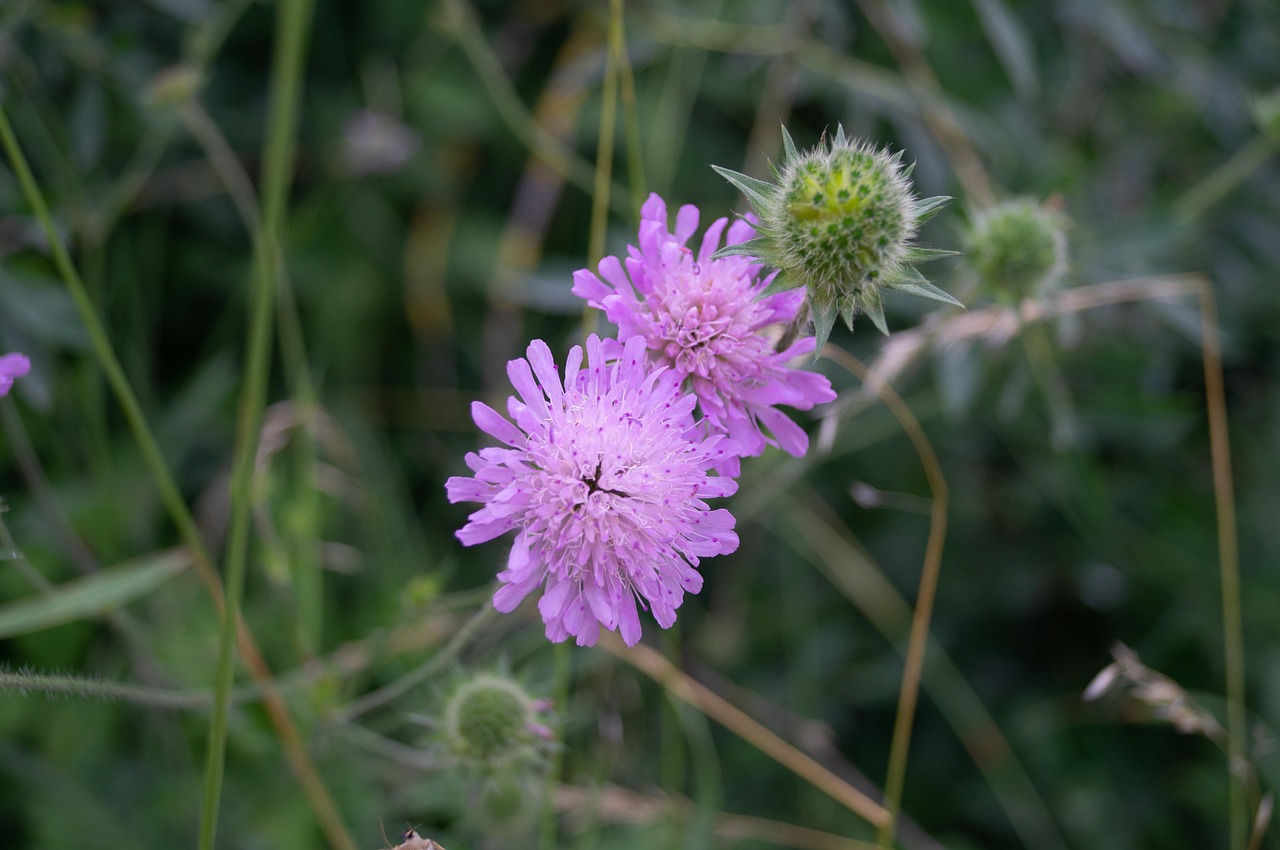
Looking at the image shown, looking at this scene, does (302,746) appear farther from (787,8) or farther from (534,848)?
(787,8)

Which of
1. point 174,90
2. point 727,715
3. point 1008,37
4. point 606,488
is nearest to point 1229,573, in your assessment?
point 727,715

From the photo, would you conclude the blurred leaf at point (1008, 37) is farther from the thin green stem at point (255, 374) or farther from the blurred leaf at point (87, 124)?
the blurred leaf at point (87, 124)

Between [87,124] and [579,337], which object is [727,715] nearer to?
[579,337]

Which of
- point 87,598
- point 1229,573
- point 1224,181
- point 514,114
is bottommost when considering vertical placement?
point 87,598

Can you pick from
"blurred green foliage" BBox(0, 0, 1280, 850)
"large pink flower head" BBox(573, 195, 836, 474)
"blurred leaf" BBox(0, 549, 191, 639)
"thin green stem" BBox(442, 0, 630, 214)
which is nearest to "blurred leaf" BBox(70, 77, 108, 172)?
"blurred green foliage" BBox(0, 0, 1280, 850)

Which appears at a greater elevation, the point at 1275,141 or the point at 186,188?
the point at 1275,141

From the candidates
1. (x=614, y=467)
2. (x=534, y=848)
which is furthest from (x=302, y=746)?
(x=614, y=467)
